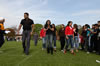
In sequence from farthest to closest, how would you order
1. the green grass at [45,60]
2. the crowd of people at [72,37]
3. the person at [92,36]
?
the person at [92,36] < the crowd of people at [72,37] < the green grass at [45,60]

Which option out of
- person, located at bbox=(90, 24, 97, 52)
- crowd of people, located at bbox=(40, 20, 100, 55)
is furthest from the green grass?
person, located at bbox=(90, 24, 97, 52)

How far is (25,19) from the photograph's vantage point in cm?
739

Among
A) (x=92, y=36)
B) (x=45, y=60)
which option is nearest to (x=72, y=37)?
(x=92, y=36)

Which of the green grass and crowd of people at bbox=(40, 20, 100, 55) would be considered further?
crowd of people at bbox=(40, 20, 100, 55)

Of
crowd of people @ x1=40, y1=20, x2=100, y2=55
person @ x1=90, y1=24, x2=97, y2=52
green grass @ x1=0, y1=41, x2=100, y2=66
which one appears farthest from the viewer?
person @ x1=90, y1=24, x2=97, y2=52

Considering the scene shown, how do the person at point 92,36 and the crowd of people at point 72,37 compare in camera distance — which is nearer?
the crowd of people at point 72,37

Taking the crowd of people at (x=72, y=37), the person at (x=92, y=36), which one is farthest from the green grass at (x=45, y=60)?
the person at (x=92, y=36)

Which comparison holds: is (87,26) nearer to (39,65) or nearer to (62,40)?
(62,40)

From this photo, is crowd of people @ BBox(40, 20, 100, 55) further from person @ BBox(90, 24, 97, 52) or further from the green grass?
the green grass

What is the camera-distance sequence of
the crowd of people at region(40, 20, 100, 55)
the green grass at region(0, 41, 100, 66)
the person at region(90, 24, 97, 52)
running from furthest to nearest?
1. the person at region(90, 24, 97, 52)
2. the crowd of people at region(40, 20, 100, 55)
3. the green grass at region(0, 41, 100, 66)

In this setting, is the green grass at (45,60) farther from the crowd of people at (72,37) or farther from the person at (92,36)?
the person at (92,36)

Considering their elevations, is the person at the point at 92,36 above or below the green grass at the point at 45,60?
above

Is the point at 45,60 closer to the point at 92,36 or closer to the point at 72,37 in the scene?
the point at 72,37

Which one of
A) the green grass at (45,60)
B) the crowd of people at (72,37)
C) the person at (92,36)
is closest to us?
the green grass at (45,60)
